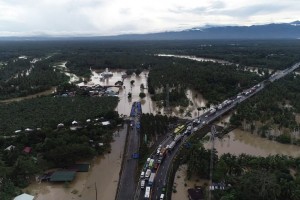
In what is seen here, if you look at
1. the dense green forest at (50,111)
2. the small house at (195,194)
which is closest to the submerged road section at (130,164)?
the small house at (195,194)

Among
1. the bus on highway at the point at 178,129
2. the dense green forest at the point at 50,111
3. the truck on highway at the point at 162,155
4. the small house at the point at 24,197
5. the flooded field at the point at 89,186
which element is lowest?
the flooded field at the point at 89,186

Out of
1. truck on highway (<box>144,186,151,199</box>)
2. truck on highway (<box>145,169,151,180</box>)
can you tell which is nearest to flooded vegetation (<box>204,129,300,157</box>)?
truck on highway (<box>145,169,151,180</box>)

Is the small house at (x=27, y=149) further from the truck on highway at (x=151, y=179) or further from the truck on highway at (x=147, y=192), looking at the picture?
the truck on highway at (x=147, y=192)

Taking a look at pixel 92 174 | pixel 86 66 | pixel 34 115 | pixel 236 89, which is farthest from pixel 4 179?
pixel 86 66

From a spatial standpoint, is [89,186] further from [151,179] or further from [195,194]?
[195,194]

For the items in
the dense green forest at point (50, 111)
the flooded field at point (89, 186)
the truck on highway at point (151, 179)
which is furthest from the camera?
the dense green forest at point (50, 111)

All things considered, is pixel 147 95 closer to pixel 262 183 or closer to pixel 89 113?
pixel 89 113

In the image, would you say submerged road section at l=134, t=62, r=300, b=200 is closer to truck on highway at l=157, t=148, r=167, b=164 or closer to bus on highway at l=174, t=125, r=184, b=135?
truck on highway at l=157, t=148, r=167, b=164
